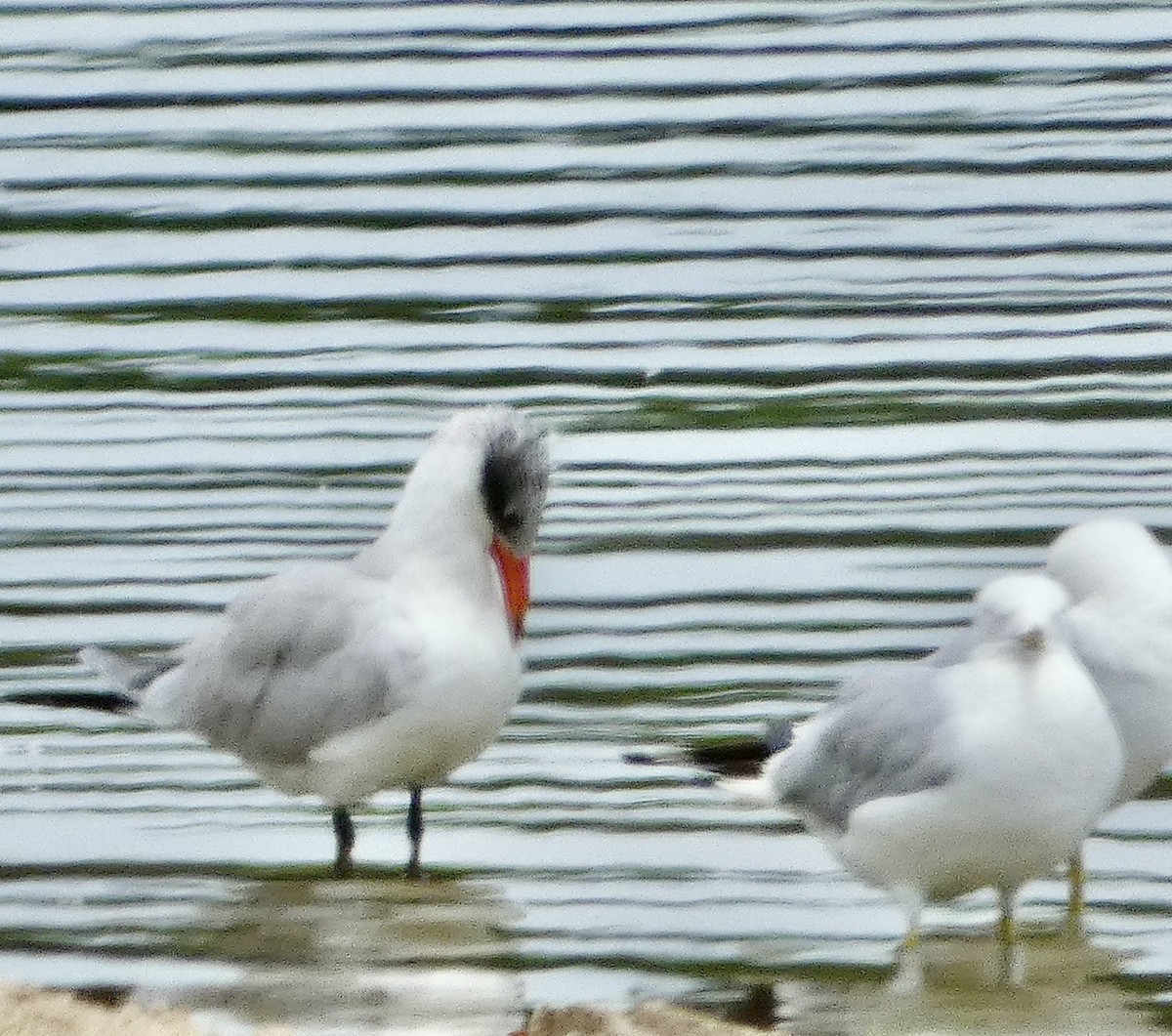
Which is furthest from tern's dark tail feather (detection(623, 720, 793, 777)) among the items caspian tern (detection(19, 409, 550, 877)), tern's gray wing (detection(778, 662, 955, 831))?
caspian tern (detection(19, 409, 550, 877))

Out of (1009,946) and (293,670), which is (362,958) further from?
(1009,946)

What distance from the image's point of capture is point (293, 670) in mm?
4922

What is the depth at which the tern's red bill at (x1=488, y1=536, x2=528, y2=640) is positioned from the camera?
4957 mm

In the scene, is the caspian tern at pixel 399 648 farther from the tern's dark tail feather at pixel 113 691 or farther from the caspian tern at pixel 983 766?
the caspian tern at pixel 983 766

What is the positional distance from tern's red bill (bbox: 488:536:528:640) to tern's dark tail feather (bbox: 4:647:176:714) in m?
0.65

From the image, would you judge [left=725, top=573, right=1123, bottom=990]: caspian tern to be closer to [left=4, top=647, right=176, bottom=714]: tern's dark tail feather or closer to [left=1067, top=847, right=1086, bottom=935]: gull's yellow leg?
[left=1067, top=847, right=1086, bottom=935]: gull's yellow leg

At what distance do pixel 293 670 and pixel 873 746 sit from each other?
3.60ft

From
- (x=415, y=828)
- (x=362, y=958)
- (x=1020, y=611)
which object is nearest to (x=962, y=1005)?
(x=1020, y=611)

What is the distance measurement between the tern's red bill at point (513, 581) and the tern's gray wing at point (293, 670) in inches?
8.7

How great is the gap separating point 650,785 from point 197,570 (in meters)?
1.37

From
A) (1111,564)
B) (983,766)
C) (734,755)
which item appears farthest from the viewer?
(734,755)

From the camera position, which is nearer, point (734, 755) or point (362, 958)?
point (362, 958)

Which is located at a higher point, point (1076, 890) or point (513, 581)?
point (513, 581)

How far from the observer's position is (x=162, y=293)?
7.58 metres
